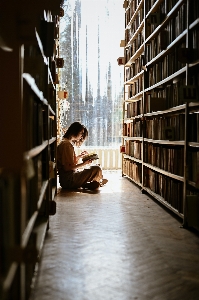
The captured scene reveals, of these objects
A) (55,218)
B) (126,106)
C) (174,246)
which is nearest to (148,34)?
(126,106)

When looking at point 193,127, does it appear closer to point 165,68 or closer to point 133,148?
point 165,68

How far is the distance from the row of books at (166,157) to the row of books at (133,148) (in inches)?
16.4

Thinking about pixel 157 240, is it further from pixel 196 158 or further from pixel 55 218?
pixel 55 218

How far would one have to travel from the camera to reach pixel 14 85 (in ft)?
4.15

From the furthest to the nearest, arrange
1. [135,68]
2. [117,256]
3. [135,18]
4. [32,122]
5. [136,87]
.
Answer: [135,18]
[135,68]
[136,87]
[117,256]
[32,122]

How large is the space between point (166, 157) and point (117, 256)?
158cm

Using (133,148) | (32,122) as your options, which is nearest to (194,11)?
(32,122)

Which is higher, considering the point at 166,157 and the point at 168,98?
the point at 168,98

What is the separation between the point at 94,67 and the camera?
7.18m

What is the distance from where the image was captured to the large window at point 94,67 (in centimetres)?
706

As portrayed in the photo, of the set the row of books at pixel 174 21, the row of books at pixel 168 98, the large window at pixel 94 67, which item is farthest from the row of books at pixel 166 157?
the large window at pixel 94 67

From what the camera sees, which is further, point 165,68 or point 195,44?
point 165,68

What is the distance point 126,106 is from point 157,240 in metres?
3.92

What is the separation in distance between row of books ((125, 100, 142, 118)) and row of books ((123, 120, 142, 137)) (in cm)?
13
